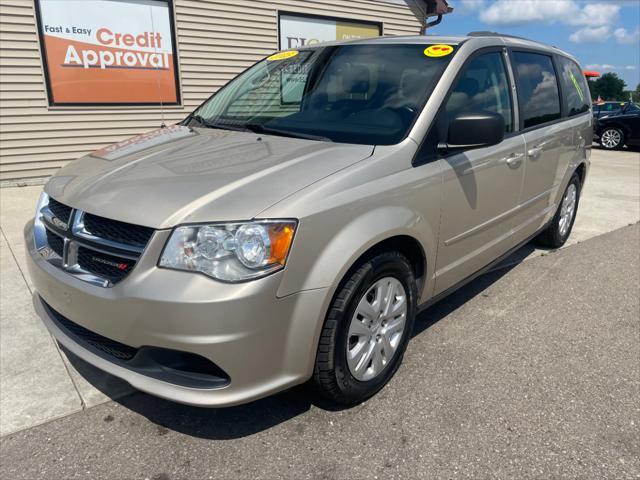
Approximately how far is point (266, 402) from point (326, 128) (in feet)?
4.83

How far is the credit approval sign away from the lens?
729 cm

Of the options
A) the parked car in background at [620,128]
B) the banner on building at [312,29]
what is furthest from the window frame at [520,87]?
the parked car in background at [620,128]

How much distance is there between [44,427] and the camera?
7.93 ft

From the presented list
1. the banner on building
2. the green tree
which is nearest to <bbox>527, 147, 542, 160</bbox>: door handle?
the banner on building

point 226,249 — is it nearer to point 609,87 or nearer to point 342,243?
point 342,243

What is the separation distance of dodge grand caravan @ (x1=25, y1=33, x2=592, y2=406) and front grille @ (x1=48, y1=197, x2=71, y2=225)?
0.01 meters

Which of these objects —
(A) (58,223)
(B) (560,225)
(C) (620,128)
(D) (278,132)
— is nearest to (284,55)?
(D) (278,132)

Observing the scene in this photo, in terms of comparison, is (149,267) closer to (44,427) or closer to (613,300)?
(44,427)

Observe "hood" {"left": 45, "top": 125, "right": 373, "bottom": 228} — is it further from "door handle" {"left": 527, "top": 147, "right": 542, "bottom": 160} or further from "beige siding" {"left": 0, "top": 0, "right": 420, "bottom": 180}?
"beige siding" {"left": 0, "top": 0, "right": 420, "bottom": 180}

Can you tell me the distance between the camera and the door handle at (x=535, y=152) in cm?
370

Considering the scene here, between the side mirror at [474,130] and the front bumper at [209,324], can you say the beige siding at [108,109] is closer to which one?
the front bumper at [209,324]

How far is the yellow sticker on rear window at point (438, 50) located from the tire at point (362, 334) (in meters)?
1.24

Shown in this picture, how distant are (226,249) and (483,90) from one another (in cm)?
209

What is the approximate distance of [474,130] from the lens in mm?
2623
